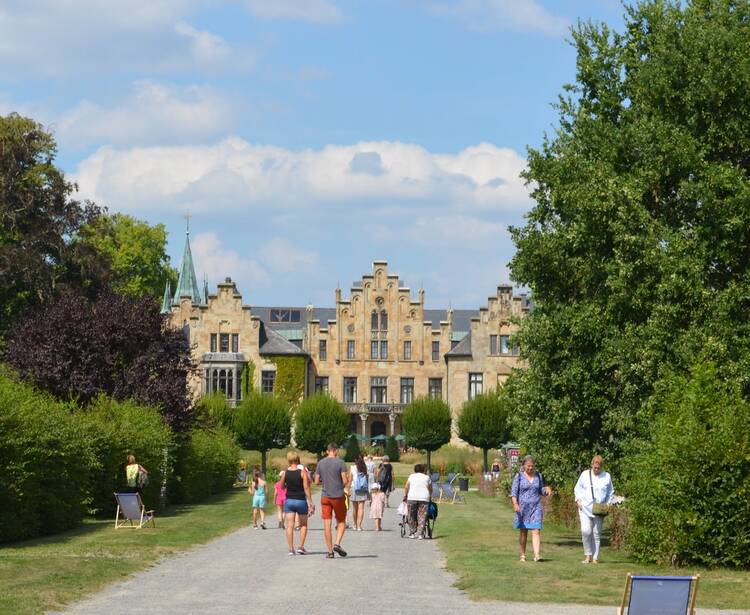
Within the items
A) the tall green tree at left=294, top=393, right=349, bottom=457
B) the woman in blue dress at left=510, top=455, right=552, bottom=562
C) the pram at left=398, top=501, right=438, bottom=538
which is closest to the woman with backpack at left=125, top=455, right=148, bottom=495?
the pram at left=398, top=501, right=438, bottom=538

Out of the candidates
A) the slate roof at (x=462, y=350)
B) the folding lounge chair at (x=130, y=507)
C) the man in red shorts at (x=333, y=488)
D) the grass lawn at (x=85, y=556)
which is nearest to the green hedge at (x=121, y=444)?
the grass lawn at (x=85, y=556)

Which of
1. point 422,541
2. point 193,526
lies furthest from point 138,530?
point 422,541

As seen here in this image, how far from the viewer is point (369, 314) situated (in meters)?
89.0

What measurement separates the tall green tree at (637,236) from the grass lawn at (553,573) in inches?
97.6

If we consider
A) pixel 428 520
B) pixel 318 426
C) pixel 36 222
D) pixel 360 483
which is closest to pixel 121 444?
pixel 360 483

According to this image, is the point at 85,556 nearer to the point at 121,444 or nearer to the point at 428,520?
the point at 428,520

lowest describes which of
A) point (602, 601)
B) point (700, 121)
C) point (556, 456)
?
point (602, 601)

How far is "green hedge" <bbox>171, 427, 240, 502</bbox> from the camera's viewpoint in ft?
137

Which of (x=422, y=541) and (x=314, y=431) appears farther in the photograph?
(x=314, y=431)

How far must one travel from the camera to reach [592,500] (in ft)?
69.1

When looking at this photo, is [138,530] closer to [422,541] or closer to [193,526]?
[193,526]

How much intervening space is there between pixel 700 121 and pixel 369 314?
6357 cm

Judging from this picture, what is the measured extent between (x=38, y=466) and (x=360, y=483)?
814cm

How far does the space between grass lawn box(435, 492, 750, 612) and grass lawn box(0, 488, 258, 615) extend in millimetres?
4784
